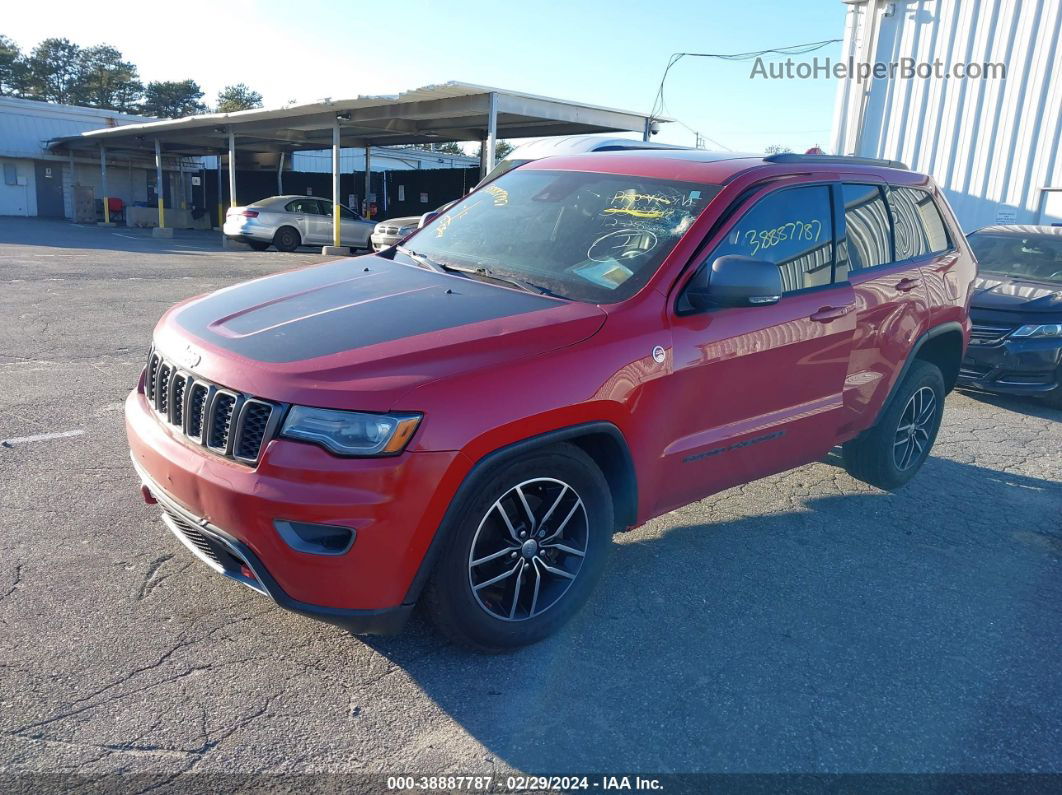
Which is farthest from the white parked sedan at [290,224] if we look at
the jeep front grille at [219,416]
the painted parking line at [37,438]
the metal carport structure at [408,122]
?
the jeep front grille at [219,416]

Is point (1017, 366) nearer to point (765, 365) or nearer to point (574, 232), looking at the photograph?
point (765, 365)

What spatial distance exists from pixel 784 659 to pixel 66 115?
45994 millimetres

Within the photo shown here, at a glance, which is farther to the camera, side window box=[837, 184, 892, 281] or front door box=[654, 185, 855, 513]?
side window box=[837, 184, 892, 281]

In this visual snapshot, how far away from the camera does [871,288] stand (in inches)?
175

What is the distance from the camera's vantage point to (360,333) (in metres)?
3.02

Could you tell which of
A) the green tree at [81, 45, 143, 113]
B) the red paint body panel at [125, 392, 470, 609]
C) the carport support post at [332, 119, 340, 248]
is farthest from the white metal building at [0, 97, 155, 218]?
the red paint body panel at [125, 392, 470, 609]

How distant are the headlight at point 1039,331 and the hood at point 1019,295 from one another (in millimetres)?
155

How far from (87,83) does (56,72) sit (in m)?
2.33

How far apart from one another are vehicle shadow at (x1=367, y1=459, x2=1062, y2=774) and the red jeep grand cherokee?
28 centimetres

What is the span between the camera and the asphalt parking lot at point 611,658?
8.79 feet

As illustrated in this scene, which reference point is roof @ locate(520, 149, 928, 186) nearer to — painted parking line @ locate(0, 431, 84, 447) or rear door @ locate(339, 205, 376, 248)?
painted parking line @ locate(0, 431, 84, 447)

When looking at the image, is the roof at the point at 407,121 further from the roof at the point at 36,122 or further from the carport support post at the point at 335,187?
the roof at the point at 36,122

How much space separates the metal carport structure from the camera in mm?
17250

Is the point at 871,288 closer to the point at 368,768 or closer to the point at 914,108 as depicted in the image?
the point at 368,768
